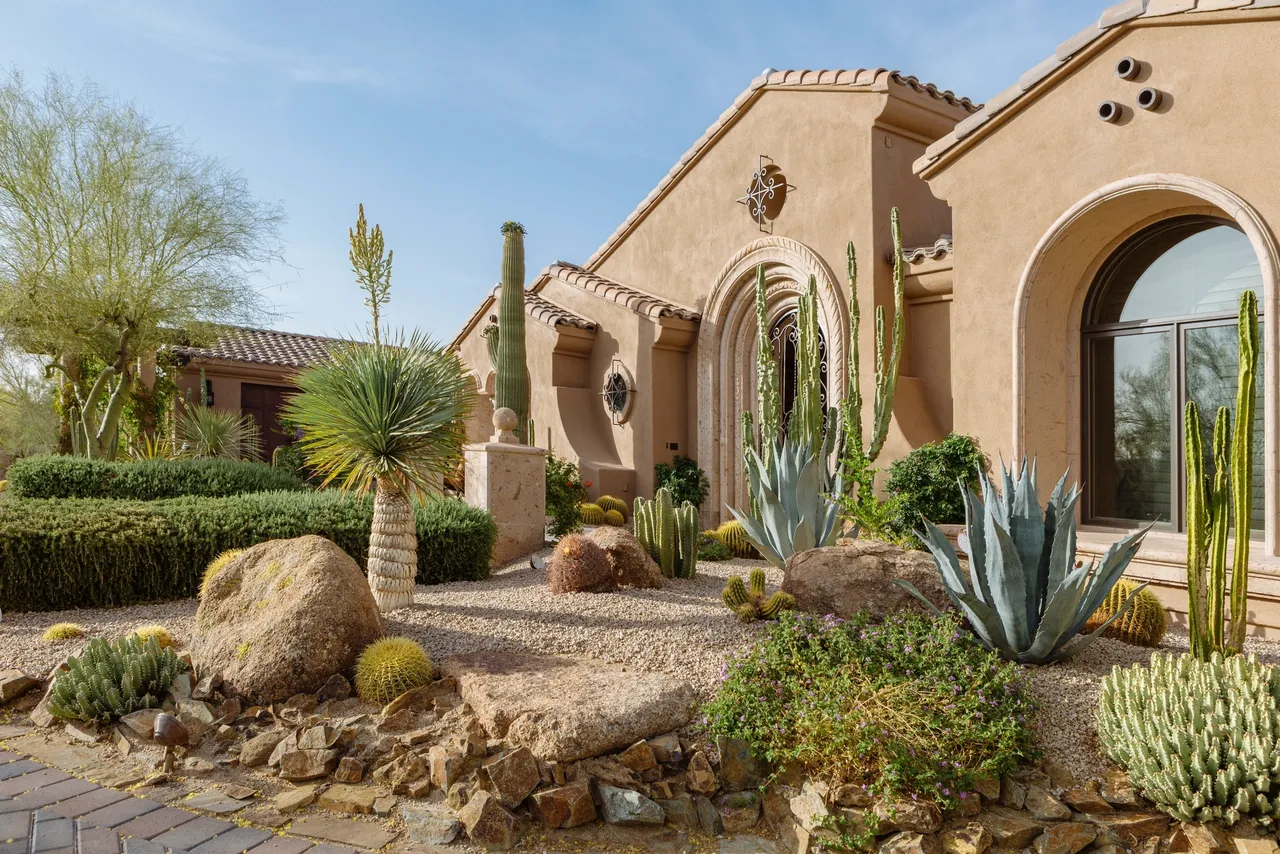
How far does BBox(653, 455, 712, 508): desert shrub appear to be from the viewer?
12758mm

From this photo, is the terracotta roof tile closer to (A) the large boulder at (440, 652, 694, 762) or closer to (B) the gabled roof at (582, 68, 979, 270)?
(B) the gabled roof at (582, 68, 979, 270)

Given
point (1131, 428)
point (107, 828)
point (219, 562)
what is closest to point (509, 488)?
point (219, 562)

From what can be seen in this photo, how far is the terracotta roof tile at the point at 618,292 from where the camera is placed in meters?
13.1

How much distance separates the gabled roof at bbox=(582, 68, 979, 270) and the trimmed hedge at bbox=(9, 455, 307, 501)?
7.66 meters

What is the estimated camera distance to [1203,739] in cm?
365

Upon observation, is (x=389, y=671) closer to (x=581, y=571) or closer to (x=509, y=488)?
(x=581, y=571)

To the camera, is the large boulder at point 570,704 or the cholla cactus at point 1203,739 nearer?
the cholla cactus at point 1203,739

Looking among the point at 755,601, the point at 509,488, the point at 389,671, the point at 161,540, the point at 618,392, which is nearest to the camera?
the point at 389,671

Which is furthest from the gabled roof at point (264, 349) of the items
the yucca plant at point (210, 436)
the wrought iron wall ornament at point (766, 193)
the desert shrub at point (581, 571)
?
the desert shrub at point (581, 571)

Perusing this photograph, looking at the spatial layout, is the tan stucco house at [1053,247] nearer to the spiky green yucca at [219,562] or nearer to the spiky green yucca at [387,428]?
the spiky green yucca at [387,428]

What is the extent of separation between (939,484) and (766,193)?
572 centimetres

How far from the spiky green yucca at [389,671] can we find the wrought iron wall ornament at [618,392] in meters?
8.70

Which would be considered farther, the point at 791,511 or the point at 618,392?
the point at 618,392

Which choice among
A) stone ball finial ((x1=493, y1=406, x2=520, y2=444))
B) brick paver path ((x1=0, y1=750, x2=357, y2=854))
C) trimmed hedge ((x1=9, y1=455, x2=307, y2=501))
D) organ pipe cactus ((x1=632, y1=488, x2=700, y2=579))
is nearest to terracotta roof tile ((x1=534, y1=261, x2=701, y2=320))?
stone ball finial ((x1=493, y1=406, x2=520, y2=444))
